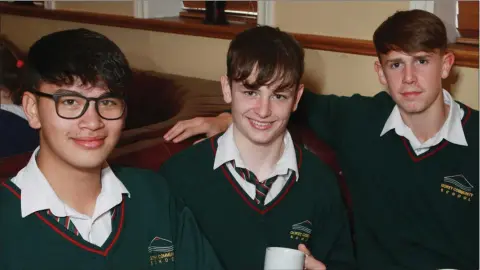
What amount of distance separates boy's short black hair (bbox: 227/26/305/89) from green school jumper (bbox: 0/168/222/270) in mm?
394

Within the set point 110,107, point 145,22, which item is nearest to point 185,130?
point 110,107

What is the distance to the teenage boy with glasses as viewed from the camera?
136cm

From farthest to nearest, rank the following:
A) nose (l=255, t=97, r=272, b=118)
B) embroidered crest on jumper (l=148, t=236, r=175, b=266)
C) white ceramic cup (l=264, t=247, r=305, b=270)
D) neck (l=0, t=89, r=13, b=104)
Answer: neck (l=0, t=89, r=13, b=104) → nose (l=255, t=97, r=272, b=118) → embroidered crest on jumper (l=148, t=236, r=175, b=266) → white ceramic cup (l=264, t=247, r=305, b=270)

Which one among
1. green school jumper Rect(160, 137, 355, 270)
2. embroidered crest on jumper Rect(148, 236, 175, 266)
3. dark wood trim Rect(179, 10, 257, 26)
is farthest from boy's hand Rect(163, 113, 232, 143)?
dark wood trim Rect(179, 10, 257, 26)

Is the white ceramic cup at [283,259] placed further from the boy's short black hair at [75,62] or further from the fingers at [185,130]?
the fingers at [185,130]

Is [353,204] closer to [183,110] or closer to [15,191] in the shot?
[183,110]

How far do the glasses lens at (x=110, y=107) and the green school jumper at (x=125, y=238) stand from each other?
19 cm

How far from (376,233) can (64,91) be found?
3.67 feet

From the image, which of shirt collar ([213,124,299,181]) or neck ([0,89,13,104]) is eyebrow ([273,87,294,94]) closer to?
shirt collar ([213,124,299,181])

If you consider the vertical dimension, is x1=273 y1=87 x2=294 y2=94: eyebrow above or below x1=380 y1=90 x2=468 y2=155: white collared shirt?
above

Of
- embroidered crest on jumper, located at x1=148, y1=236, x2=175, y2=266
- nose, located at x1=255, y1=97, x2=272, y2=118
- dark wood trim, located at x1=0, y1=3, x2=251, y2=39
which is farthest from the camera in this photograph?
dark wood trim, located at x1=0, y1=3, x2=251, y2=39

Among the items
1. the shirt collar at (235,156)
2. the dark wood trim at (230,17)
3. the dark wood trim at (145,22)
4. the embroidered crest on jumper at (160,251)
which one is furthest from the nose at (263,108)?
the dark wood trim at (230,17)

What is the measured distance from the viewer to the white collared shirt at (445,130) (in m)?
1.98

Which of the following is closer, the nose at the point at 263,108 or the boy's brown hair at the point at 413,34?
the nose at the point at 263,108
